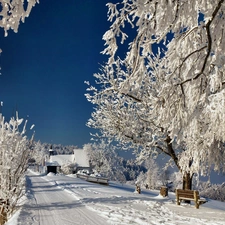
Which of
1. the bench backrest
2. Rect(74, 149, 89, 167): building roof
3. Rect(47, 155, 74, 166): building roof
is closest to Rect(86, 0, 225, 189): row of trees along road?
the bench backrest

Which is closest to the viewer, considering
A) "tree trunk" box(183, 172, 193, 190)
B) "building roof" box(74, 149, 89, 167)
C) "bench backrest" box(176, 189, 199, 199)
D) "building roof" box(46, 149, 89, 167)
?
"bench backrest" box(176, 189, 199, 199)

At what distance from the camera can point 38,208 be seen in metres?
9.84

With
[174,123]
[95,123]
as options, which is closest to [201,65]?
[174,123]

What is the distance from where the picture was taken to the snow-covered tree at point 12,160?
8891 mm

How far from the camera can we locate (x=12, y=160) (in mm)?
9469

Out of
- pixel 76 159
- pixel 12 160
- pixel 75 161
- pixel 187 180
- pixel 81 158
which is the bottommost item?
pixel 187 180

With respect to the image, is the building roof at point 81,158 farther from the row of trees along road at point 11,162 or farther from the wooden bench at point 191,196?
→ the row of trees along road at point 11,162

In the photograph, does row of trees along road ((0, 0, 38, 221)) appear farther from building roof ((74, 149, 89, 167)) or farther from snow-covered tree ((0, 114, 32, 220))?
building roof ((74, 149, 89, 167))

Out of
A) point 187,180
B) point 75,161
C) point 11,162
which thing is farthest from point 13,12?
point 75,161

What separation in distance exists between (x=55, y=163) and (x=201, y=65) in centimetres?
6189

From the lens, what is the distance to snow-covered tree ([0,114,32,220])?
8.89 meters

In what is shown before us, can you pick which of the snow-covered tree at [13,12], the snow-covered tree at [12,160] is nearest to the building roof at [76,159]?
the snow-covered tree at [12,160]

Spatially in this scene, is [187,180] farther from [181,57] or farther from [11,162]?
[181,57]

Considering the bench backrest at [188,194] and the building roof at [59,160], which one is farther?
the building roof at [59,160]
